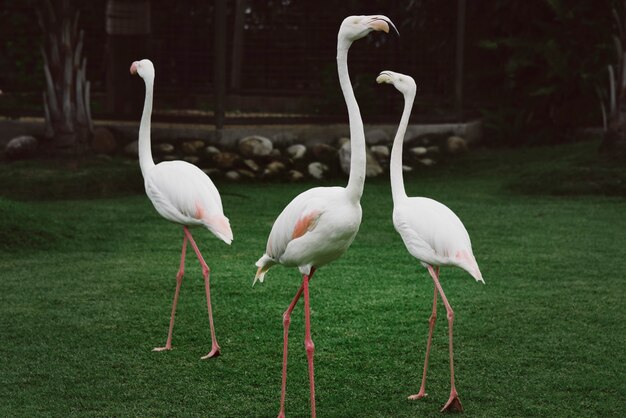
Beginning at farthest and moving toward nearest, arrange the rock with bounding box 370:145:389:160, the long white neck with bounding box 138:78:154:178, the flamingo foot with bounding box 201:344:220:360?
the rock with bounding box 370:145:389:160
the long white neck with bounding box 138:78:154:178
the flamingo foot with bounding box 201:344:220:360

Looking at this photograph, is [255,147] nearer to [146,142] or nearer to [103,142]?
[103,142]

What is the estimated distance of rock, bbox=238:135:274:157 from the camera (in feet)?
34.9

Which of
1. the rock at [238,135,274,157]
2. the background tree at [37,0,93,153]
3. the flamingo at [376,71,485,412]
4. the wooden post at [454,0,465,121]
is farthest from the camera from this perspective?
the wooden post at [454,0,465,121]

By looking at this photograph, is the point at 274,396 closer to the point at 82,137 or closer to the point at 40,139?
the point at 82,137

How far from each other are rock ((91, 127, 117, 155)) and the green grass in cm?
224

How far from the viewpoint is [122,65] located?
38.2 ft

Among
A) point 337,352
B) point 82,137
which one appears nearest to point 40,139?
point 82,137

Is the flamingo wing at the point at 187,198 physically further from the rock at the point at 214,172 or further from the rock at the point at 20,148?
the rock at the point at 20,148

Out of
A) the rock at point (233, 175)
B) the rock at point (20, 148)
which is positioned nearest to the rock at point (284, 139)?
the rock at point (233, 175)

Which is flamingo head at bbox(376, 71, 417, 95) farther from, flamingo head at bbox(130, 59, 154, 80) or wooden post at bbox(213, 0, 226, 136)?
wooden post at bbox(213, 0, 226, 136)

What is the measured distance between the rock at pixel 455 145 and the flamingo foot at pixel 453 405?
7681 millimetres

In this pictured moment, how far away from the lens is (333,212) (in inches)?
151

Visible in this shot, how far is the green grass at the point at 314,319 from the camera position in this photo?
416 centimetres

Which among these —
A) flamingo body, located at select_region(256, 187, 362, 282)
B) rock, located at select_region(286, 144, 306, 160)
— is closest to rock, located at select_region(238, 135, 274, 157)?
rock, located at select_region(286, 144, 306, 160)
